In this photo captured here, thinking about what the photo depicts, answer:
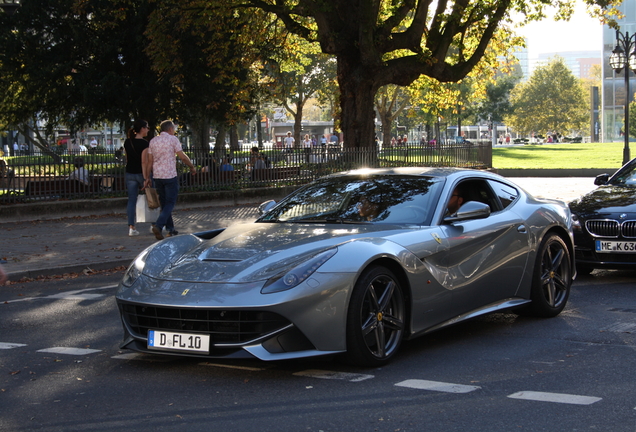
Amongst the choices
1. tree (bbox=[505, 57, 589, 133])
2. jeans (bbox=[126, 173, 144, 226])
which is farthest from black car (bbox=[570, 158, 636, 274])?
tree (bbox=[505, 57, 589, 133])

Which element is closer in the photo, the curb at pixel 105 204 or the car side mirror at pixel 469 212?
the car side mirror at pixel 469 212

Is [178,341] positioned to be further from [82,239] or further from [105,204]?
[105,204]

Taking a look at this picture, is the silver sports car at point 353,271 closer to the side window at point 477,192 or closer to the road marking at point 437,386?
the side window at point 477,192

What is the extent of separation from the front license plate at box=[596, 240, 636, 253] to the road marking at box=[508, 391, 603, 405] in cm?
476

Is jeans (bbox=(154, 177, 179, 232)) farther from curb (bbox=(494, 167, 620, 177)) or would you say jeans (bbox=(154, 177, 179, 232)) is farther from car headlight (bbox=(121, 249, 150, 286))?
Answer: curb (bbox=(494, 167, 620, 177))

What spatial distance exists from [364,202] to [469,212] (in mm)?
837

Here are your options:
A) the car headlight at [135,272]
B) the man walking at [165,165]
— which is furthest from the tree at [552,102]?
the car headlight at [135,272]

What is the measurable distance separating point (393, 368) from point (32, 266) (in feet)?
22.7

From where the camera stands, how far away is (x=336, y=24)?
71.7 feet

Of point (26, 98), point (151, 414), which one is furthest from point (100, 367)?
point (26, 98)

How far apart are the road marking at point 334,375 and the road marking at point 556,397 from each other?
0.95 metres

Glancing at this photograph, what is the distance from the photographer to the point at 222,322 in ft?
16.5

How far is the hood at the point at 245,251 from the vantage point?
17.2 ft

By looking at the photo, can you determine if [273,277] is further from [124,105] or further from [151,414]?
[124,105]
